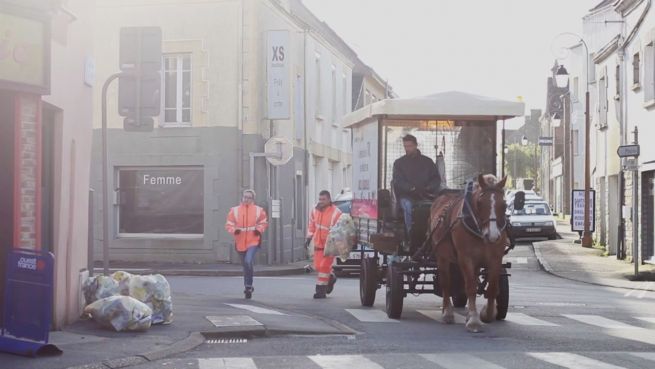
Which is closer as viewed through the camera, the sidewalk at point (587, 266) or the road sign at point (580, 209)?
the sidewalk at point (587, 266)

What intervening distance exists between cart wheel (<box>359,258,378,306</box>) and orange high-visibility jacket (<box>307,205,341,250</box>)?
198 cm

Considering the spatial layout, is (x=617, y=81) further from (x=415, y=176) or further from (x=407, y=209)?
(x=407, y=209)

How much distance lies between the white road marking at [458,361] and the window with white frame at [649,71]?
664 inches

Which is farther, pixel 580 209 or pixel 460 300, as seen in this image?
pixel 580 209

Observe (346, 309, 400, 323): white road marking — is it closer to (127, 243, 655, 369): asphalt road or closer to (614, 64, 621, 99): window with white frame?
(127, 243, 655, 369): asphalt road

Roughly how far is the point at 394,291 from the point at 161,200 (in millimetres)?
→ 14124

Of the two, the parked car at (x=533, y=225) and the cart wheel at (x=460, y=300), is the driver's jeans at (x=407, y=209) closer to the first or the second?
the cart wheel at (x=460, y=300)

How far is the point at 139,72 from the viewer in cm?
1195

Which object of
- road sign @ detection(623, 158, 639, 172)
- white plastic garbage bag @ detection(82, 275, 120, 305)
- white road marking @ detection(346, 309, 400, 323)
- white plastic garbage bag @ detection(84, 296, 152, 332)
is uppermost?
road sign @ detection(623, 158, 639, 172)

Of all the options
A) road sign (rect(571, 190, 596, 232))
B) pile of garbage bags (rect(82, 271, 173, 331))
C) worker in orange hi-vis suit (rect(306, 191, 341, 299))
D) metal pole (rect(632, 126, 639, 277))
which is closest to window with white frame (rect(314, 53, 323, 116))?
road sign (rect(571, 190, 596, 232))

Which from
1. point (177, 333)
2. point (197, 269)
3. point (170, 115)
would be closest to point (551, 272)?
point (197, 269)

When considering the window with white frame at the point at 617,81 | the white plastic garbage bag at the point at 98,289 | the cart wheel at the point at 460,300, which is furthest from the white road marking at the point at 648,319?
the window with white frame at the point at 617,81

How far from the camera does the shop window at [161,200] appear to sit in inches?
1019

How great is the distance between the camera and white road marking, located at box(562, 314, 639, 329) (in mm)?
12672
